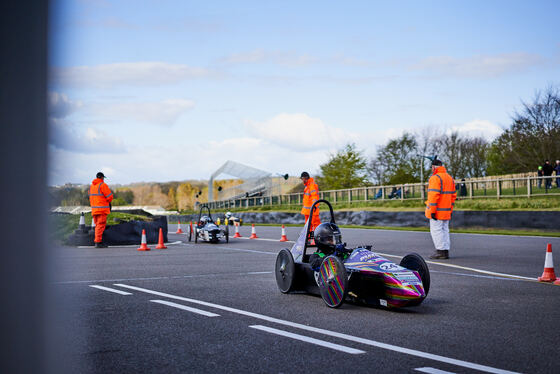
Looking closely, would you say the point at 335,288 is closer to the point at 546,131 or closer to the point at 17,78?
the point at 17,78

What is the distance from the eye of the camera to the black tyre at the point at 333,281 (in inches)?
289

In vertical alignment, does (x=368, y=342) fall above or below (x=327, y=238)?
below

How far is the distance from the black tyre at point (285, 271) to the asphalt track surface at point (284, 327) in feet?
0.52

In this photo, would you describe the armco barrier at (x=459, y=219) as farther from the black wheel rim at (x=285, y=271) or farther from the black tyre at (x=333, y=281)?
the black tyre at (x=333, y=281)

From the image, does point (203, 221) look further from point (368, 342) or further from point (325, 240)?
point (368, 342)

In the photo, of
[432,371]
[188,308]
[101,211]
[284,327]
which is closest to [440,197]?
[188,308]

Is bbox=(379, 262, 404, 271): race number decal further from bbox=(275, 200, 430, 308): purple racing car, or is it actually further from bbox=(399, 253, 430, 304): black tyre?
bbox=(399, 253, 430, 304): black tyre

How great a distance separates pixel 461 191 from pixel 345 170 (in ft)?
139

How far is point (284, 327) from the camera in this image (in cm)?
Answer: 647

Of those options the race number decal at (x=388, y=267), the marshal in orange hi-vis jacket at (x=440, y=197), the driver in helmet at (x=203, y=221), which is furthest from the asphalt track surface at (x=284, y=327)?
the driver in helmet at (x=203, y=221)

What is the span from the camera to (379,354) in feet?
17.2

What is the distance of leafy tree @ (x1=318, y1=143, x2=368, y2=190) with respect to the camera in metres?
77.6

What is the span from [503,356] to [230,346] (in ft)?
7.80

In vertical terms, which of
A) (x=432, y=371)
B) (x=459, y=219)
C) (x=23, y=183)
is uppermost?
(x=23, y=183)
